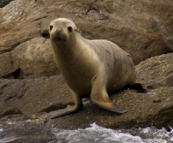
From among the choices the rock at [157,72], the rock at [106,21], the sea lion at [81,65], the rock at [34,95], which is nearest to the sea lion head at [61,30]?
the sea lion at [81,65]

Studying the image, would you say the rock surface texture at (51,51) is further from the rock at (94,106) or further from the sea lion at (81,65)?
the sea lion at (81,65)

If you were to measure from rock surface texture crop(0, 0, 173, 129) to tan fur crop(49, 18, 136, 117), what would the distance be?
0.89 feet

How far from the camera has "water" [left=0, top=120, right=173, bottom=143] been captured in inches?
213

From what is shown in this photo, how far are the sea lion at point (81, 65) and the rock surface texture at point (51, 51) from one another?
0.84 ft

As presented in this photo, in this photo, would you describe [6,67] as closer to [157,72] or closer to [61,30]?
[157,72]

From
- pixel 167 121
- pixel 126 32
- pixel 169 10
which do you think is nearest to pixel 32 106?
pixel 167 121

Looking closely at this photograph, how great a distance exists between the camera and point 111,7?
9898 mm

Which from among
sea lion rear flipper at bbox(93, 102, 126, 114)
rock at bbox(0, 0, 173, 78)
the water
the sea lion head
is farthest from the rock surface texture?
the sea lion head

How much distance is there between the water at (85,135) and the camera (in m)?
5.42

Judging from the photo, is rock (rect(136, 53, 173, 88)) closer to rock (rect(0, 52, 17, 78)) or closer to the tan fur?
the tan fur

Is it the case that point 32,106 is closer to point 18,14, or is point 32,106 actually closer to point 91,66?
point 91,66

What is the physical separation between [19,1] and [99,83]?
4.72m

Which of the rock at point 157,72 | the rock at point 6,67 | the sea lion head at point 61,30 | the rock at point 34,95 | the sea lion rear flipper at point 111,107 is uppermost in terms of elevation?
the sea lion head at point 61,30

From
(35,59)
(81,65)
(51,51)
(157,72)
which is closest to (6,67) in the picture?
(35,59)
